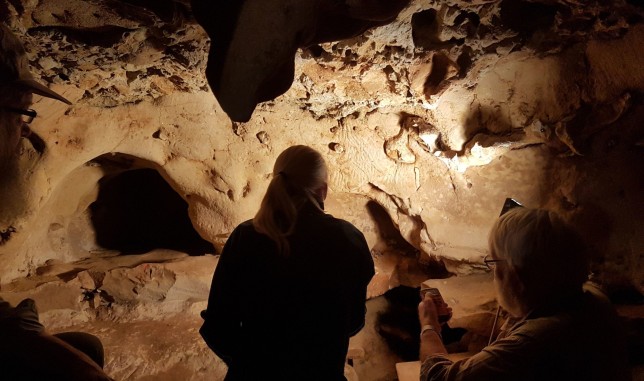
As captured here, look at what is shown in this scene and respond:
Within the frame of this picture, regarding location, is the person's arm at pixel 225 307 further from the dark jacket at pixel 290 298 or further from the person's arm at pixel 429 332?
the person's arm at pixel 429 332

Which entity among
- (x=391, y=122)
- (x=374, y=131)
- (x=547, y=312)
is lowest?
(x=547, y=312)

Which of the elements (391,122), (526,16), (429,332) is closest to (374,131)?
(391,122)

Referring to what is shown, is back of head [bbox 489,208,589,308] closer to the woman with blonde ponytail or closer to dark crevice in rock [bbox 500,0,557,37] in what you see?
the woman with blonde ponytail

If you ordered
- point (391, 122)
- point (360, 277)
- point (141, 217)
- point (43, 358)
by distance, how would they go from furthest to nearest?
point (141, 217), point (391, 122), point (360, 277), point (43, 358)

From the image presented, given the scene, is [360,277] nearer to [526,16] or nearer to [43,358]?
Answer: [43,358]

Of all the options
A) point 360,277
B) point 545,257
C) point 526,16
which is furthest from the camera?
point 526,16

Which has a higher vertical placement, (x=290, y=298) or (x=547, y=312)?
(x=547, y=312)

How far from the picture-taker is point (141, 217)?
530cm

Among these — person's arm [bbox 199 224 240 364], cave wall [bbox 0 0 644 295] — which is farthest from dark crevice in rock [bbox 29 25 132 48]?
person's arm [bbox 199 224 240 364]

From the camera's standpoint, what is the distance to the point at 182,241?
5.41 meters

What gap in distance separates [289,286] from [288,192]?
36 centimetres

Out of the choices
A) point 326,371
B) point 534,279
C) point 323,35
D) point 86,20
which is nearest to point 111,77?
point 86,20

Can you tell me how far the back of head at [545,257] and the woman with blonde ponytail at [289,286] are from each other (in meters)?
0.57

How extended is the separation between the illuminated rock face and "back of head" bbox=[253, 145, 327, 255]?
916 millimetres
